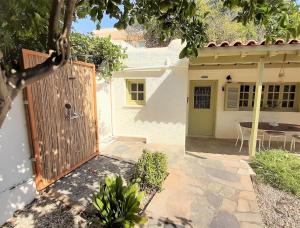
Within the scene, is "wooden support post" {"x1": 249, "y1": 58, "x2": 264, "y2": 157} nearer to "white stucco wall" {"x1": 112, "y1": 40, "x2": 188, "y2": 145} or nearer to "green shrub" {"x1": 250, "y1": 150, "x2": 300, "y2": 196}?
"green shrub" {"x1": 250, "y1": 150, "x2": 300, "y2": 196}

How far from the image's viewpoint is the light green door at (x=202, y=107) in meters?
8.33

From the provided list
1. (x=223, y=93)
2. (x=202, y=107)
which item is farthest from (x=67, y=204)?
(x=223, y=93)

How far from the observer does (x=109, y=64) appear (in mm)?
6336

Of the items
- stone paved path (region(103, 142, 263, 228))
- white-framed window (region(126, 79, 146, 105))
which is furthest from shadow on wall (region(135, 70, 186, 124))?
stone paved path (region(103, 142, 263, 228))

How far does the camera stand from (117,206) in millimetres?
3078

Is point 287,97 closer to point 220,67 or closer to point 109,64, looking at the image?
point 220,67

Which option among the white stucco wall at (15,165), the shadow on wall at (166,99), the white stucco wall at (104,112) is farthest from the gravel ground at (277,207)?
the white stucco wall at (104,112)

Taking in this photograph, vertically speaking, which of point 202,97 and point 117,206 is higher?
point 202,97

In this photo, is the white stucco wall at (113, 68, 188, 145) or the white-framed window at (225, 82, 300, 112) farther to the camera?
the white-framed window at (225, 82, 300, 112)

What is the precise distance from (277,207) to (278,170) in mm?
1080

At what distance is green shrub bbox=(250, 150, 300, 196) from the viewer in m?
4.30

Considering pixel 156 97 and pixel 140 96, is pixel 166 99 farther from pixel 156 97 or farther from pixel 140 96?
pixel 140 96

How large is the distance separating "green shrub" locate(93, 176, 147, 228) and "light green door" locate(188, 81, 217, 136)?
5770 mm

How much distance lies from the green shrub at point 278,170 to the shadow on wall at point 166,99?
100 inches
